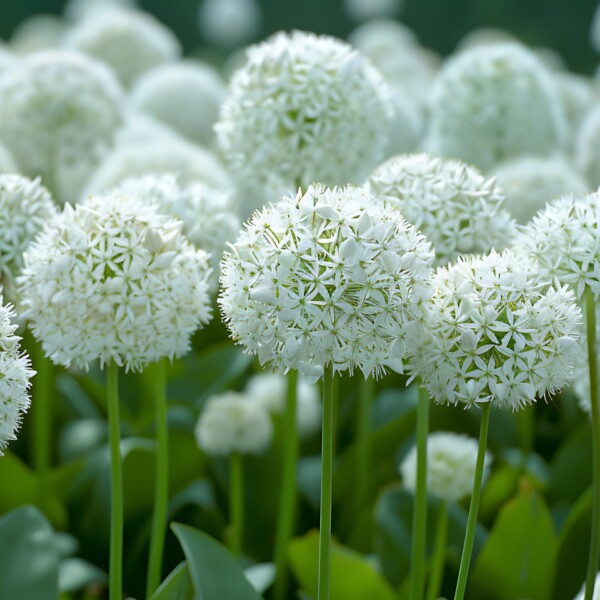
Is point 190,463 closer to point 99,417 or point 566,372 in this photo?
point 99,417

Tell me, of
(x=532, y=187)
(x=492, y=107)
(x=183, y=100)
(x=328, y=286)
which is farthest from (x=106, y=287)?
(x=183, y=100)

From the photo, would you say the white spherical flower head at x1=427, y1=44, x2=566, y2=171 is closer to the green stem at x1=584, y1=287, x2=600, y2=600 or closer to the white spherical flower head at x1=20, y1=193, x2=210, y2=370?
the green stem at x1=584, y1=287, x2=600, y2=600

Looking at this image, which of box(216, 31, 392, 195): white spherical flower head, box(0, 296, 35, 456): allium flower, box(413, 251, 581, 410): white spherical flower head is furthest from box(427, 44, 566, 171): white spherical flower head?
box(0, 296, 35, 456): allium flower

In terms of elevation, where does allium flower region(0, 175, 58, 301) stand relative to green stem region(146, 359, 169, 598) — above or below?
above

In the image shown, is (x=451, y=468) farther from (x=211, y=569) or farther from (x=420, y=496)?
(x=211, y=569)

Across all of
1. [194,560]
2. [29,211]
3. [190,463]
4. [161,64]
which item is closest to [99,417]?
[190,463]
